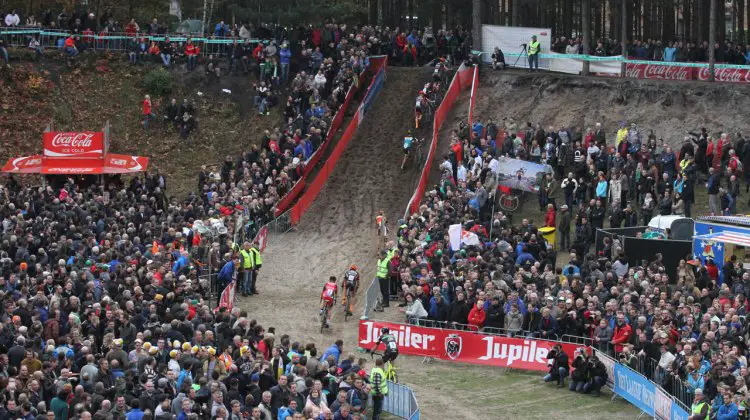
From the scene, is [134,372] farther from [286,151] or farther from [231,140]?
[231,140]

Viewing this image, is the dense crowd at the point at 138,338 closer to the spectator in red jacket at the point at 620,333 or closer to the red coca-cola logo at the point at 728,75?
the spectator in red jacket at the point at 620,333

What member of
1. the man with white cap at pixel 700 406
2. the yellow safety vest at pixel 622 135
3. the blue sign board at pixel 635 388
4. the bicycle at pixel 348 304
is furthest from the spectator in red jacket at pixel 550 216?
the man with white cap at pixel 700 406

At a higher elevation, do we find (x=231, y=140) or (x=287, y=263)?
(x=231, y=140)

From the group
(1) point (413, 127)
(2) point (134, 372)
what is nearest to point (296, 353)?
(2) point (134, 372)

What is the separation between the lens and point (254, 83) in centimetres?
4638

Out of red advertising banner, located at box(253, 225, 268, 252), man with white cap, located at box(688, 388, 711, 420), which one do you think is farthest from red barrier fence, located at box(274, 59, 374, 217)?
man with white cap, located at box(688, 388, 711, 420)

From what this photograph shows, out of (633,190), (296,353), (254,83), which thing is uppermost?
(254,83)

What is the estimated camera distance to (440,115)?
142 feet

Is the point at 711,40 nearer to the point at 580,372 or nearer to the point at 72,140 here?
the point at 580,372

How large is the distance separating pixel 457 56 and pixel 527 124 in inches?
314

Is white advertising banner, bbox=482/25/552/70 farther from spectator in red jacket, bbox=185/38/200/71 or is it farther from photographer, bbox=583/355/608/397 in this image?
photographer, bbox=583/355/608/397

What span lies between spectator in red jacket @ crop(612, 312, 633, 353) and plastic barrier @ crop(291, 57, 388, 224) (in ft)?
46.1

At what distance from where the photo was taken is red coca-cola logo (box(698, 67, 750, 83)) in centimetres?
4200

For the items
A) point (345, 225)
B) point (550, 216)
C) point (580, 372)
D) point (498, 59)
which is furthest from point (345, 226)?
point (580, 372)
